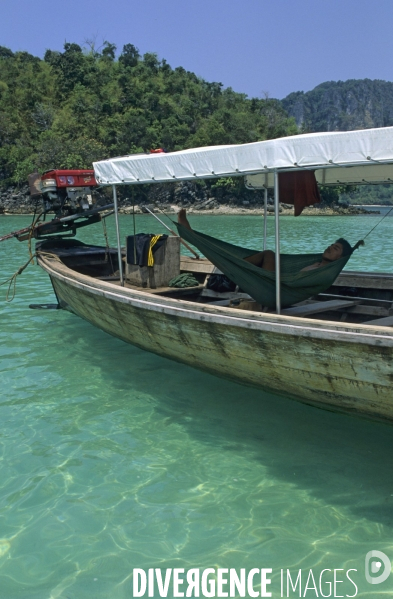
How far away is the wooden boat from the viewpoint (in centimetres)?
371

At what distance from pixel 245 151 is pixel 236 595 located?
3247 mm

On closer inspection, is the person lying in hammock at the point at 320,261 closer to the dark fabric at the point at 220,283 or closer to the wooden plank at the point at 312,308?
the wooden plank at the point at 312,308

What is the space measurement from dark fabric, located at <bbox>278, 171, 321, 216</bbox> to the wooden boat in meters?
0.64

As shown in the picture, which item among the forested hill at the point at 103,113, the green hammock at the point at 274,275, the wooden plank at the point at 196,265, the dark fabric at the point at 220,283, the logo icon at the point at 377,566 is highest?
the forested hill at the point at 103,113

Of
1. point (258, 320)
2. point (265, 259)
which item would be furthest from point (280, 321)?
point (265, 259)

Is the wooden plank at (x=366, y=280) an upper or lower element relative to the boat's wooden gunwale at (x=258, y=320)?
lower

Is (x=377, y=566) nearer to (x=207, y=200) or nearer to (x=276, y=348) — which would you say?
(x=276, y=348)

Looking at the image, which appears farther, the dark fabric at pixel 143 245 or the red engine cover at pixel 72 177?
the red engine cover at pixel 72 177

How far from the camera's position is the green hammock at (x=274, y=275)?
471cm

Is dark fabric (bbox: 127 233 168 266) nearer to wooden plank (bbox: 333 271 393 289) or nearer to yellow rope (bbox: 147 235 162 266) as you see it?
yellow rope (bbox: 147 235 162 266)

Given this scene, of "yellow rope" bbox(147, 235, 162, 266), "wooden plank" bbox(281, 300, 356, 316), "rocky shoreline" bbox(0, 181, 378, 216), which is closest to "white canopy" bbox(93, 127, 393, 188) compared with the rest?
"yellow rope" bbox(147, 235, 162, 266)

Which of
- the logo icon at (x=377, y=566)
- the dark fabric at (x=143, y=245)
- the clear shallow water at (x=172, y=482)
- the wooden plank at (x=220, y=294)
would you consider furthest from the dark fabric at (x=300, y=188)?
the logo icon at (x=377, y=566)

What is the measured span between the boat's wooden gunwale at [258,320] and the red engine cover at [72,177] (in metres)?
2.96

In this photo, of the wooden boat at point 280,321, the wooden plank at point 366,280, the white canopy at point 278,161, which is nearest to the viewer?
the white canopy at point 278,161
